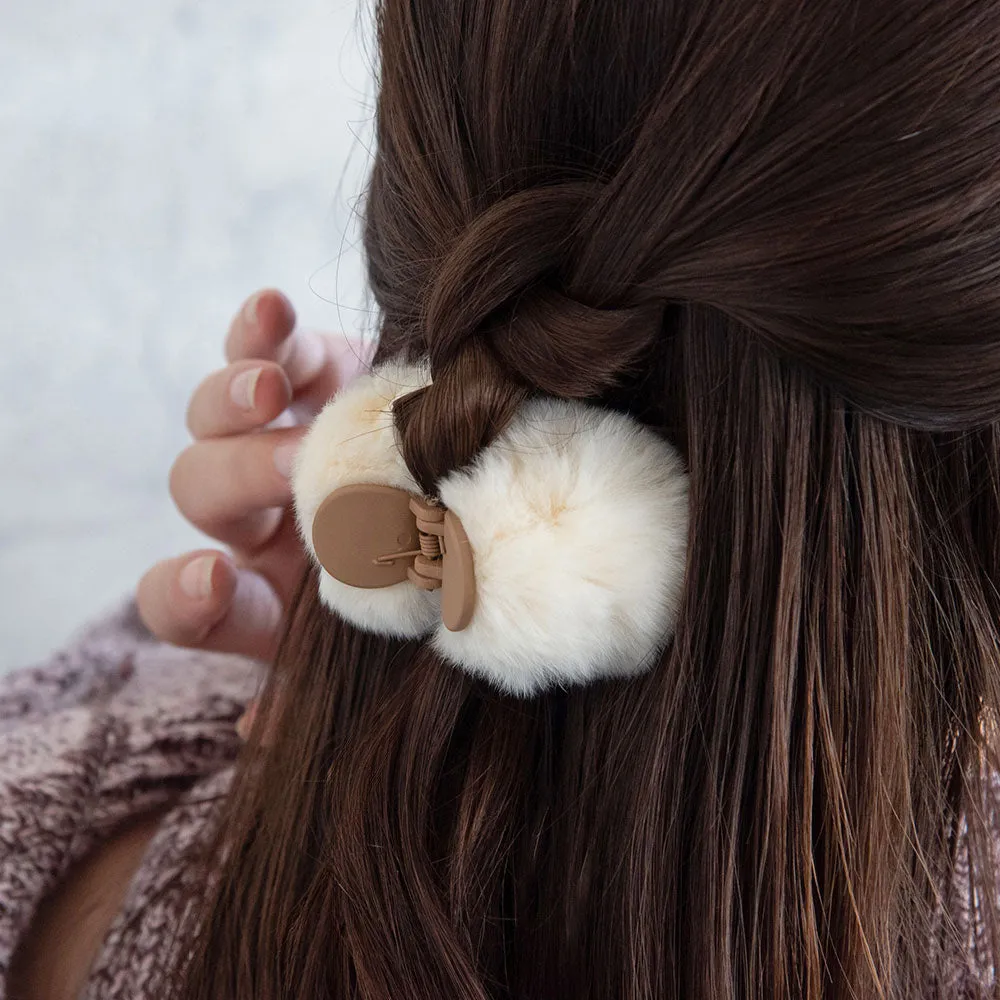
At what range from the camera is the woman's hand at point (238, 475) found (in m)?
0.88

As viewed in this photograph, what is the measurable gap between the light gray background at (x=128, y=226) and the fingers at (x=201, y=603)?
1.57 feet

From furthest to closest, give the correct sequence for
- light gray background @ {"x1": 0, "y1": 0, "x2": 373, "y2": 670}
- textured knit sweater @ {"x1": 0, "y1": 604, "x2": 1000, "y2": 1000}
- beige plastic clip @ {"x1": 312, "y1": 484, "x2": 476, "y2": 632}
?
light gray background @ {"x1": 0, "y1": 0, "x2": 373, "y2": 670}
textured knit sweater @ {"x1": 0, "y1": 604, "x2": 1000, "y2": 1000}
beige plastic clip @ {"x1": 312, "y1": 484, "x2": 476, "y2": 632}

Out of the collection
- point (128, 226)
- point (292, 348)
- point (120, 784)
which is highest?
point (128, 226)

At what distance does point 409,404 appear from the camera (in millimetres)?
479

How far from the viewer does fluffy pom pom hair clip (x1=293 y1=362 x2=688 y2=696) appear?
1.46 feet

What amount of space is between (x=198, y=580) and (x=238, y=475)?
0.34ft

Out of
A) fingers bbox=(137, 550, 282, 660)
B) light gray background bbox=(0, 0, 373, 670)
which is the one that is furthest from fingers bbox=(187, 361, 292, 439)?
light gray background bbox=(0, 0, 373, 670)

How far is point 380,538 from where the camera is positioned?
50 cm

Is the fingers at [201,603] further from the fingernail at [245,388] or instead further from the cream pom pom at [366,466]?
the cream pom pom at [366,466]

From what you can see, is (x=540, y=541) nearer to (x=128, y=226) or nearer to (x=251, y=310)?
(x=251, y=310)

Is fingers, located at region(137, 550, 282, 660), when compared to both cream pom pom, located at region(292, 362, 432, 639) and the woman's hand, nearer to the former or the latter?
the woman's hand

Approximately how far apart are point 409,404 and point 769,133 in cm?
21

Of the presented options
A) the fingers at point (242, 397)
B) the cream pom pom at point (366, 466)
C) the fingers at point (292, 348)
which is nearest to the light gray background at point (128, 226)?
the fingers at point (292, 348)

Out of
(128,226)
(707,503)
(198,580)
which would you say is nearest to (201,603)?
(198,580)
